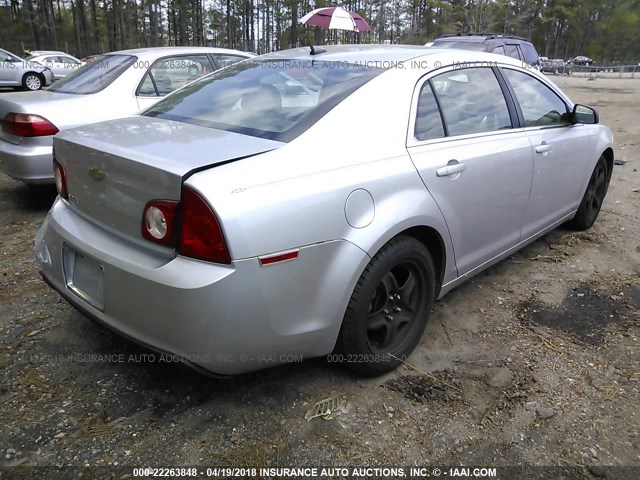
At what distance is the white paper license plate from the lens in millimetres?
2027

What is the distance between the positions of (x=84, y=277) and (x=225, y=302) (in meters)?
0.79

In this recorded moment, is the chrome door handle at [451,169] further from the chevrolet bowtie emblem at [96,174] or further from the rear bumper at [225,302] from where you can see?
the chevrolet bowtie emblem at [96,174]

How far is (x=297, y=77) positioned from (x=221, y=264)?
4.35 ft

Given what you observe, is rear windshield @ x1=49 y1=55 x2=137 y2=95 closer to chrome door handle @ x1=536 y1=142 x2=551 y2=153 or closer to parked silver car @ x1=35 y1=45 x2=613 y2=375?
parked silver car @ x1=35 y1=45 x2=613 y2=375

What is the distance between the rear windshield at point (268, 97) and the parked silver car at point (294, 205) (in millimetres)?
12

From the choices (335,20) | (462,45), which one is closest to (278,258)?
(462,45)

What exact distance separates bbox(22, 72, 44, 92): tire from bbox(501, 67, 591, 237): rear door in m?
17.0

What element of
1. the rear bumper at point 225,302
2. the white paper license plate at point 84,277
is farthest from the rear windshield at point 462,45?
the white paper license plate at point 84,277

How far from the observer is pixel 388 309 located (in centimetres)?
240

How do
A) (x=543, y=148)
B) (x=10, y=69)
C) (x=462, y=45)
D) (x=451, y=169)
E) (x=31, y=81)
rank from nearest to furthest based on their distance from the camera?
(x=451, y=169) → (x=543, y=148) → (x=462, y=45) → (x=10, y=69) → (x=31, y=81)

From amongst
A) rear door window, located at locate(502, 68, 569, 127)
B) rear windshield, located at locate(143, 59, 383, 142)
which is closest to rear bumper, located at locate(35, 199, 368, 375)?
rear windshield, located at locate(143, 59, 383, 142)

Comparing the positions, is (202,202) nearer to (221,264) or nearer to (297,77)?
(221,264)

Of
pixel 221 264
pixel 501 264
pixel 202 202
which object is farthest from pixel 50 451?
pixel 501 264

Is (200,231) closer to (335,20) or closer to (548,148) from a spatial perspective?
(548,148)
